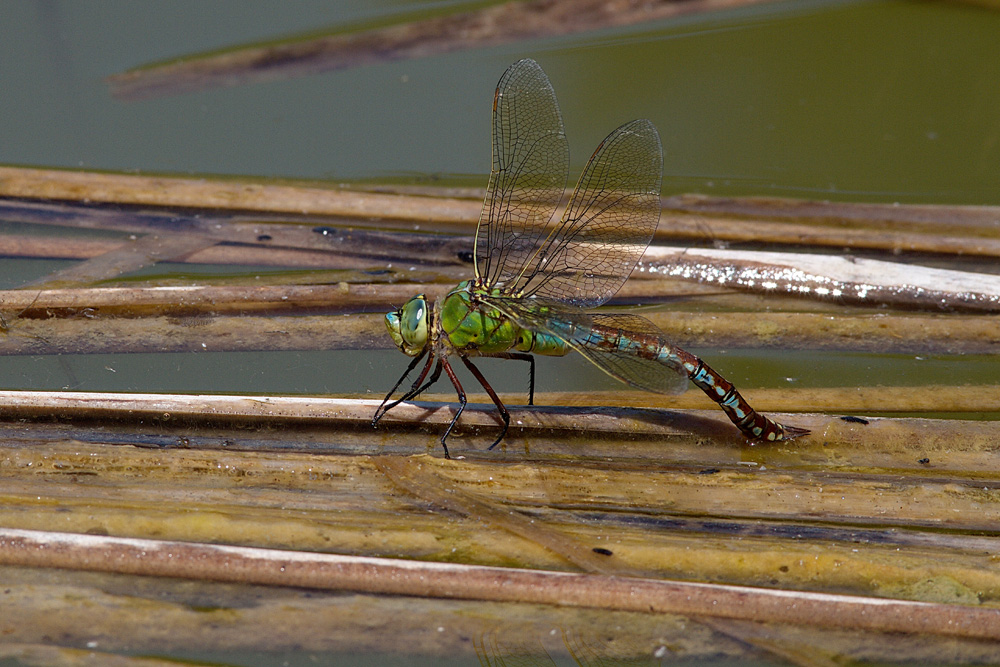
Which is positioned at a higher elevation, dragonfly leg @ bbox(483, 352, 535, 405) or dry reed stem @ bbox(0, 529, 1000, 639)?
dragonfly leg @ bbox(483, 352, 535, 405)

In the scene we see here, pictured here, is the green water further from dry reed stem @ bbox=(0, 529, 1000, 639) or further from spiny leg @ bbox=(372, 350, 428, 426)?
dry reed stem @ bbox=(0, 529, 1000, 639)

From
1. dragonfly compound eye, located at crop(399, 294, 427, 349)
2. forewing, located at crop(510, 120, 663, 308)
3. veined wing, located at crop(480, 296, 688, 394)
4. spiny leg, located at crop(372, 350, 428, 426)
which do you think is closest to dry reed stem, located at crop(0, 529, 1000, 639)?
spiny leg, located at crop(372, 350, 428, 426)

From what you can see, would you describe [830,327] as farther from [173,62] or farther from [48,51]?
[48,51]

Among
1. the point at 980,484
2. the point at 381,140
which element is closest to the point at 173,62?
the point at 381,140

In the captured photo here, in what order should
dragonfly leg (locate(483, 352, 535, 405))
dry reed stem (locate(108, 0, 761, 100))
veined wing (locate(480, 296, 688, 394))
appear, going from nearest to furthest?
1. veined wing (locate(480, 296, 688, 394))
2. dragonfly leg (locate(483, 352, 535, 405))
3. dry reed stem (locate(108, 0, 761, 100))

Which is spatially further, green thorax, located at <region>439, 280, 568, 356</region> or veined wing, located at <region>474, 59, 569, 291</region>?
veined wing, located at <region>474, 59, 569, 291</region>

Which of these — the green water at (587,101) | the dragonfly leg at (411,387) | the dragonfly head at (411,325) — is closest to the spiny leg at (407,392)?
the dragonfly leg at (411,387)

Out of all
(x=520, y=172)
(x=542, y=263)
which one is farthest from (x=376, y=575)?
(x=520, y=172)
